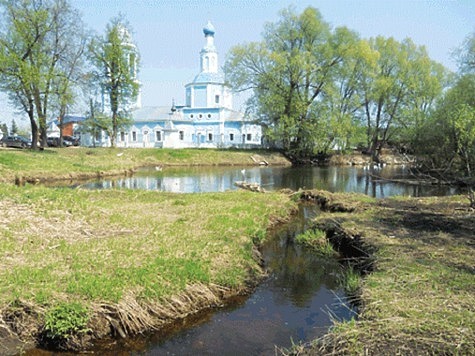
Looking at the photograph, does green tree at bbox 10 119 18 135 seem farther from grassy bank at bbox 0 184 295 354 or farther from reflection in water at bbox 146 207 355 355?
reflection in water at bbox 146 207 355 355

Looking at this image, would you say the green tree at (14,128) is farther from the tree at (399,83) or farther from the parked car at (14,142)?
the tree at (399,83)

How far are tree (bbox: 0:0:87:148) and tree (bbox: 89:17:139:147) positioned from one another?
8813mm

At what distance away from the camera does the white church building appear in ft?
218

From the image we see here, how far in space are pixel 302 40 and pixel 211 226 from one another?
43.7 m

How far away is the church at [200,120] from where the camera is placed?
66.4 m

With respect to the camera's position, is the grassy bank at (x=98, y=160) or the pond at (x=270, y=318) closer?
the pond at (x=270, y=318)

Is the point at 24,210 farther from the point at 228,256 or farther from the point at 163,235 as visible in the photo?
the point at 228,256

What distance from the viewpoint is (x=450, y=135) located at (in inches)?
1104

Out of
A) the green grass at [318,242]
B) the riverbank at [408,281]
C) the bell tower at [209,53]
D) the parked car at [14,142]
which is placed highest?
the bell tower at [209,53]

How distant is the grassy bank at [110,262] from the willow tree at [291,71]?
3700 centimetres

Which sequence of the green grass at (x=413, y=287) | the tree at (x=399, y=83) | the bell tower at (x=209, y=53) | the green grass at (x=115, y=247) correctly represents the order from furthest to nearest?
the bell tower at (x=209, y=53), the tree at (x=399, y=83), the green grass at (x=115, y=247), the green grass at (x=413, y=287)

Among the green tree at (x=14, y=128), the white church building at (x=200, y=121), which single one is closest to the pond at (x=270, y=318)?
the white church building at (x=200, y=121)

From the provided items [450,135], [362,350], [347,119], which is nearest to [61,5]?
[347,119]

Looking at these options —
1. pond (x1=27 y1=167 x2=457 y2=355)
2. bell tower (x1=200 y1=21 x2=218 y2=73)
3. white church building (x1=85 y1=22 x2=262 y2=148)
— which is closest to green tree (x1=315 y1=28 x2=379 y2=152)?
white church building (x1=85 y1=22 x2=262 y2=148)
